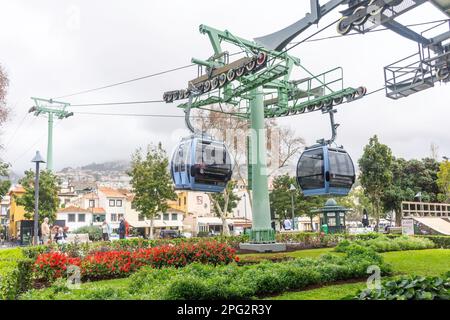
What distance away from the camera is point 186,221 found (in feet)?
212

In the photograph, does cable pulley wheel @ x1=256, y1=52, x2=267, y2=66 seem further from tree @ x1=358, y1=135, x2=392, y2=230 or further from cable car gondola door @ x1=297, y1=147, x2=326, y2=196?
tree @ x1=358, y1=135, x2=392, y2=230

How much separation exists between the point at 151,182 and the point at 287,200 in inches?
773

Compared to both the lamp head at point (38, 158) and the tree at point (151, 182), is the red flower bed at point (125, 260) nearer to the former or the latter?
the lamp head at point (38, 158)

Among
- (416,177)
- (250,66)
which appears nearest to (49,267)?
(250,66)

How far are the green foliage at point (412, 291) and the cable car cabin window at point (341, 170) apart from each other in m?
8.26

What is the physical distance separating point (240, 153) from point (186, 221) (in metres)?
33.9

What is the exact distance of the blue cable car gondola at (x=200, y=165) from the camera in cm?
1247

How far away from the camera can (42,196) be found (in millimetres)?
37438

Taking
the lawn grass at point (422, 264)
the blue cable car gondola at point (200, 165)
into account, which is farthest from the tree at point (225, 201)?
the blue cable car gondola at point (200, 165)

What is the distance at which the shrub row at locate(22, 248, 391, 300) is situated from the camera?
24.3 feet

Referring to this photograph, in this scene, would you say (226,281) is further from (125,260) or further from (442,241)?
(442,241)

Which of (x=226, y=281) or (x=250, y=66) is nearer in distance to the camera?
(x=226, y=281)
